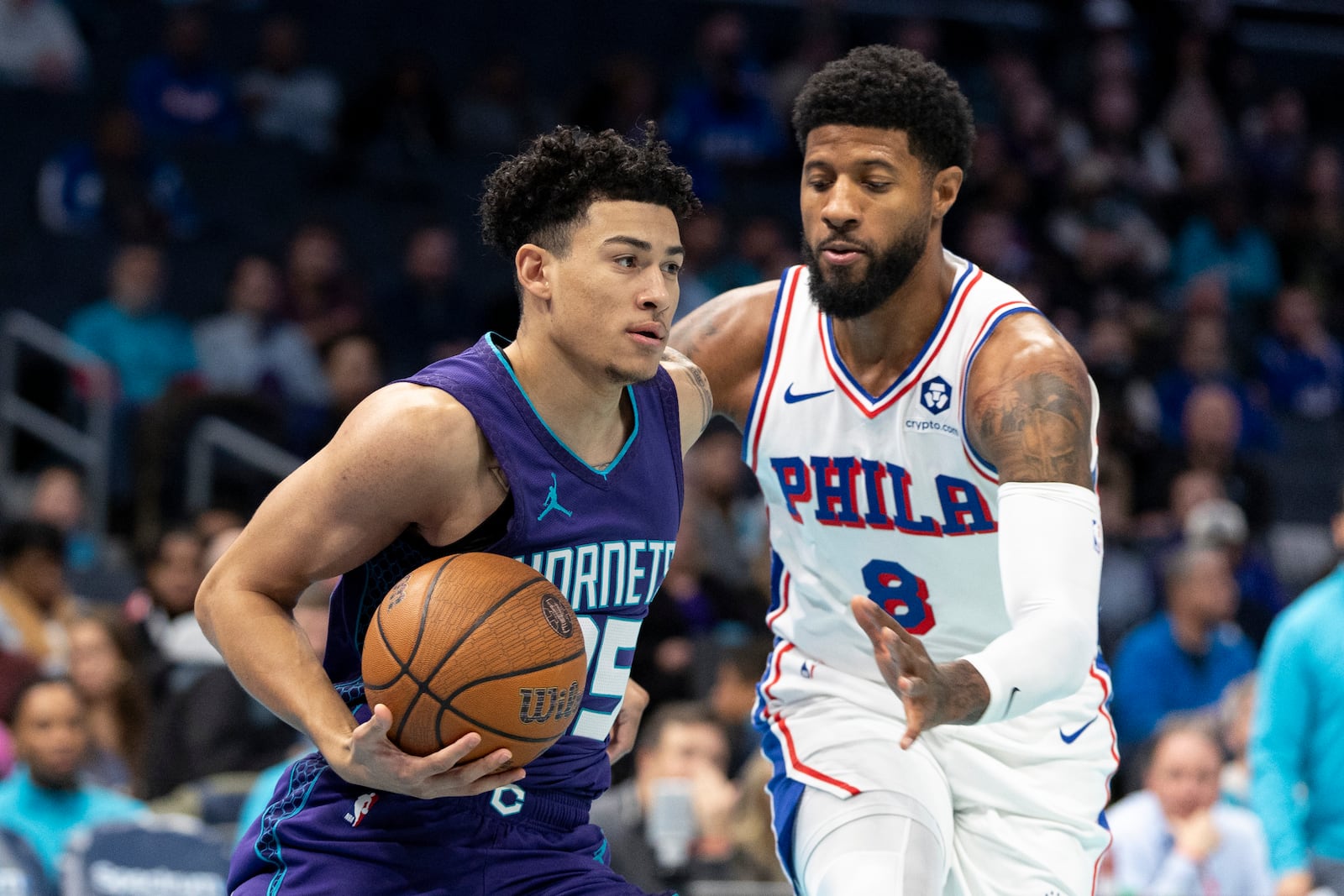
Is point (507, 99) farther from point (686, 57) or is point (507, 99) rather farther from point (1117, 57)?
point (1117, 57)

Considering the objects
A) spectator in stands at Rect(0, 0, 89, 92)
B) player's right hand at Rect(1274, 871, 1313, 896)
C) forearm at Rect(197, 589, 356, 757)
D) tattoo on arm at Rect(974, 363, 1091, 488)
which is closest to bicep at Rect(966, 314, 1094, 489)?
tattoo on arm at Rect(974, 363, 1091, 488)

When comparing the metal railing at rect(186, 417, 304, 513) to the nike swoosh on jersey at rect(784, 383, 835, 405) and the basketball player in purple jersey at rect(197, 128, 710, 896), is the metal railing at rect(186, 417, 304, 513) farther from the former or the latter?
the basketball player in purple jersey at rect(197, 128, 710, 896)

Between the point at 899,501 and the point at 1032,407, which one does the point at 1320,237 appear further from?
the point at 1032,407

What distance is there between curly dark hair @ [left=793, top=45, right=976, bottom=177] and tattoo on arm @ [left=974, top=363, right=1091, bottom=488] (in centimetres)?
69

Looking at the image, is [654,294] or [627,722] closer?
[654,294]

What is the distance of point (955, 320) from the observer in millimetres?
4297

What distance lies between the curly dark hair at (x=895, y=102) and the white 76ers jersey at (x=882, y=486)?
0.33 meters

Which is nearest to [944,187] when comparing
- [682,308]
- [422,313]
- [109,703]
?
[109,703]

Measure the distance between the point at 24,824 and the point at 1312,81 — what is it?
14.8 meters

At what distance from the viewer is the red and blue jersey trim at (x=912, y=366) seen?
4294 mm

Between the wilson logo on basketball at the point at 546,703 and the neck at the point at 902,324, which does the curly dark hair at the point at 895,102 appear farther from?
the wilson logo on basketball at the point at 546,703

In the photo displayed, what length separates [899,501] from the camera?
430cm

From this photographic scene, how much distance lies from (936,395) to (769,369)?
0.52 meters

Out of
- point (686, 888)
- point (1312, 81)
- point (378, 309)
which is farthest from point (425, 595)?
point (1312, 81)
